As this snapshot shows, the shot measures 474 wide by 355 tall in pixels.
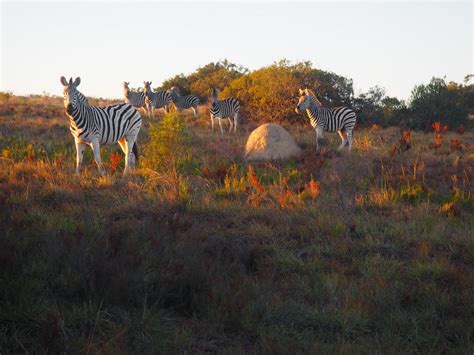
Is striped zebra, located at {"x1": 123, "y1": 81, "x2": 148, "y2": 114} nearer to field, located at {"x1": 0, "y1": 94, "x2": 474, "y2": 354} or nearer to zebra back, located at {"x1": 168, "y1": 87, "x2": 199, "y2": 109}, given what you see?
zebra back, located at {"x1": 168, "y1": 87, "x2": 199, "y2": 109}

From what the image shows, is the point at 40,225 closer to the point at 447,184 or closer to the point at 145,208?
the point at 145,208

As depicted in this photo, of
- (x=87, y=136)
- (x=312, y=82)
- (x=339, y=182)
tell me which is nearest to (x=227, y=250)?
(x=339, y=182)

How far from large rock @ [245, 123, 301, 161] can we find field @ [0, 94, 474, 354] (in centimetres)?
257

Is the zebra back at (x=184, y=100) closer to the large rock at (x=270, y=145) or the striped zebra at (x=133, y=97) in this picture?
the striped zebra at (x=133, y=97)

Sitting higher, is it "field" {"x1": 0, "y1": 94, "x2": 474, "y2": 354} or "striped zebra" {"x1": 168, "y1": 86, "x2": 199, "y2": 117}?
"striped zebra" {"x1": 168, "y1": 86, "x2": 199, "y2": 117}

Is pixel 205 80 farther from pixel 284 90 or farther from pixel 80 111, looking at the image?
pixel 80 111

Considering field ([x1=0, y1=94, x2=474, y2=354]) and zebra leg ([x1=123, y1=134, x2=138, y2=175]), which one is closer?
field ([x1=0, y1=94, x2=474, y2=354])

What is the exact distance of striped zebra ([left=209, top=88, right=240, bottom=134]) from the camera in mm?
20922

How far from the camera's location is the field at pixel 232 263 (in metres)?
4.11

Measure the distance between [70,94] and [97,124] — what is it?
954 millimetres

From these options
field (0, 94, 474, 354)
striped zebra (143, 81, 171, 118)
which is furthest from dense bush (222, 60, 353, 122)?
field (0, 94, 474, 354)

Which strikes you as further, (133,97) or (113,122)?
(133,97)

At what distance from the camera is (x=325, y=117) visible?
16141mm

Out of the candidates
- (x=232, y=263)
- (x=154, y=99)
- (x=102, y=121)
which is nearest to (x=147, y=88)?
(x=154, y=99)
